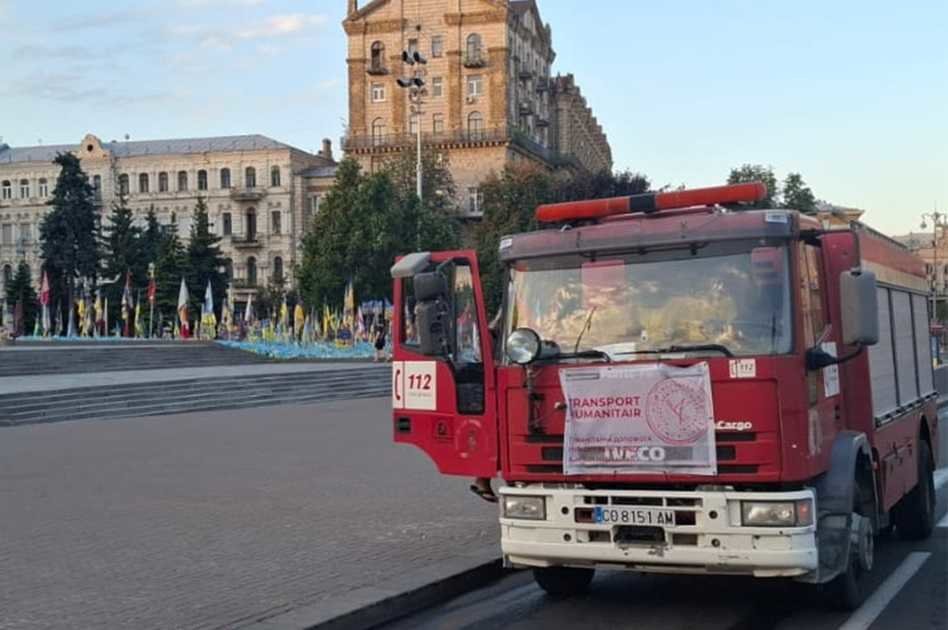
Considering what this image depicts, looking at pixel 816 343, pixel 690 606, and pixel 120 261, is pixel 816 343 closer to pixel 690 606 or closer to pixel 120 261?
pixel 690 606

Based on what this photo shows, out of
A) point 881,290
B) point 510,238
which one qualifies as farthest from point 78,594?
point 881,290

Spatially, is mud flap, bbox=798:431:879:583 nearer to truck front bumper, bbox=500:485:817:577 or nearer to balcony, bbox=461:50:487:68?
truck front bumper, bbox=500:485:817:577

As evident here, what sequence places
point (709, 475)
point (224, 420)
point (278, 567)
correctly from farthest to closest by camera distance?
point (224, 420) → point (278, 567) → point (709, 475)

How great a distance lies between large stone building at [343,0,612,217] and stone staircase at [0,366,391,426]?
165ft

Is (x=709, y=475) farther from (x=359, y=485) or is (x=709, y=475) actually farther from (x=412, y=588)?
(x=359, y=485)

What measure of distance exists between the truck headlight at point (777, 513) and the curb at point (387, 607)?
252cm

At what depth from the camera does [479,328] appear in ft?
27.3

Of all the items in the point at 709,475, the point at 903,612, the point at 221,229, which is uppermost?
the point at 221,229

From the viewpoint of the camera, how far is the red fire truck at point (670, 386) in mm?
7031

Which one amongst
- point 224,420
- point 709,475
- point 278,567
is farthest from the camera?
point 224,420

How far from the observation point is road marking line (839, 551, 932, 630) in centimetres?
766

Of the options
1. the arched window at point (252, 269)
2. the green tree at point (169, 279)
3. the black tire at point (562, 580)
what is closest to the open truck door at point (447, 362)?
the black tire at point (562, 580)

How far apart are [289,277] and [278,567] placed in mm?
90342

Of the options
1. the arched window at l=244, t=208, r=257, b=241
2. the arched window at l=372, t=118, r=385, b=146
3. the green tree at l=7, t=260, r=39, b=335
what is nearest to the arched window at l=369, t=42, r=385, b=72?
the arched window at l=372, t=118, r=385, b=146
